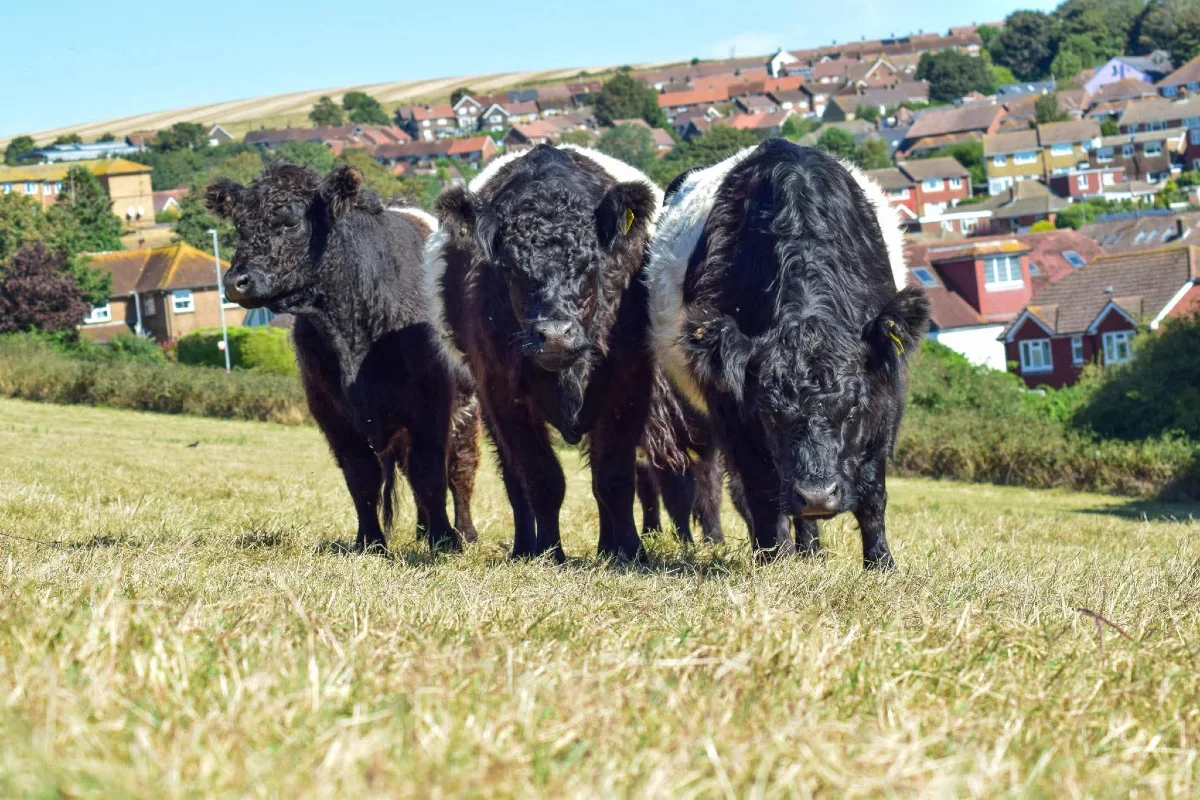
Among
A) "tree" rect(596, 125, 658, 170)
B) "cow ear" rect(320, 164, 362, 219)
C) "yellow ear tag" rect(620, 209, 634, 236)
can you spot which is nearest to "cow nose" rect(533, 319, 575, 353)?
"yellow ear tag" rect(620, 209, 634, 236)

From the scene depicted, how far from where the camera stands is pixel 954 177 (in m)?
166

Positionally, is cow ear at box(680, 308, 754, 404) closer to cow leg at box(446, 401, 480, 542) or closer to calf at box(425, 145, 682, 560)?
calf at box(425, 145, 682, 560)

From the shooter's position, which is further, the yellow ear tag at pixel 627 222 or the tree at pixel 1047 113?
the tree at pixel 1047 113

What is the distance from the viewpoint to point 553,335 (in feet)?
25.5

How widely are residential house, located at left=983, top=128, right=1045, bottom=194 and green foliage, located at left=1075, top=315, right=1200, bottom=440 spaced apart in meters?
139

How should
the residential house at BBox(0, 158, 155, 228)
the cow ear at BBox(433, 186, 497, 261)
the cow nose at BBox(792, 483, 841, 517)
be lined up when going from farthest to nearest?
the residential house at BBox(0, 158, 155, 228), the cow ear at BBox(433, 186, 497, 261), the cow nose at BBox(792, 483, 841, 517)

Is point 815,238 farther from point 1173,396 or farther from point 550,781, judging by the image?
point 1173,396

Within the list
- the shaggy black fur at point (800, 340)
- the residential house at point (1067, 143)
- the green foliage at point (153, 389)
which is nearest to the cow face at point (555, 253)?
the shaggy black fur at point (800, 340)

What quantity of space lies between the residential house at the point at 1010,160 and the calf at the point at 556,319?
570 ft

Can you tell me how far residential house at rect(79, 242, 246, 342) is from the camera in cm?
8769

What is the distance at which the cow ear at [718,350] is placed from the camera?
725 cm

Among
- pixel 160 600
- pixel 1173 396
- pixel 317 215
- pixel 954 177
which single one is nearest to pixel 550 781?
pixel 160 600

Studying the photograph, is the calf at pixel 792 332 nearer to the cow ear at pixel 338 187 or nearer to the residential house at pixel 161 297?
the cow ear at pixel 338 187

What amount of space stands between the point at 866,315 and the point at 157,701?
486 centimetres
